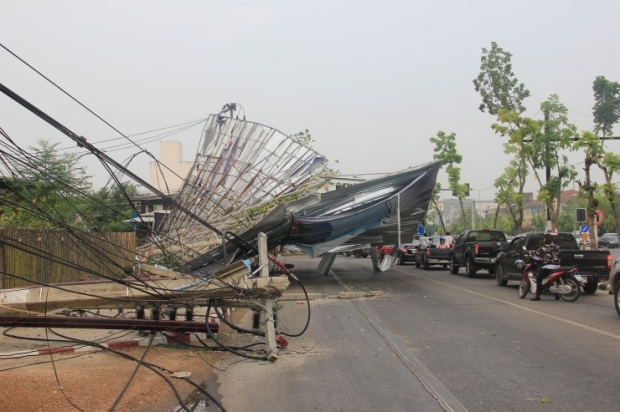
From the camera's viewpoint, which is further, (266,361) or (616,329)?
(616,329)

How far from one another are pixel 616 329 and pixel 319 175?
12.9m

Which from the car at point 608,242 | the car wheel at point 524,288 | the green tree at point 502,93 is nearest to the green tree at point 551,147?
the green tree at point 502,93

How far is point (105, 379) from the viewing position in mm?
6457

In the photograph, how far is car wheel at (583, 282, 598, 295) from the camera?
15.1 meters

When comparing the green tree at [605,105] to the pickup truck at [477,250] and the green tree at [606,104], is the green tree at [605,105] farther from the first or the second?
the pickup truck at [477,250]

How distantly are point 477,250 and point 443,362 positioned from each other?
575 inches

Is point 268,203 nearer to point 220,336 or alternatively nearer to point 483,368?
point 220,336

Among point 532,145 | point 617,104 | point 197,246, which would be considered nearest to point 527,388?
point 197,246

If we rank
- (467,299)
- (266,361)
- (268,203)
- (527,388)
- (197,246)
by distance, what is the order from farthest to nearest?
1. (268,203)
2. (197,246)
3. (467,299)
4. (266,361)
5. (527,388)

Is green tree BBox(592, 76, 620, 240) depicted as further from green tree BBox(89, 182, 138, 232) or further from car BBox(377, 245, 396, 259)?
green tree BBox(89, 182, 138, 232)

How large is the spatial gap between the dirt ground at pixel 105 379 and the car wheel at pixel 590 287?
37.6 ft

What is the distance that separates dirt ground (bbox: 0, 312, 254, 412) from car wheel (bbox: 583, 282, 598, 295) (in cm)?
1145

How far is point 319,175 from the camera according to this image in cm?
2077

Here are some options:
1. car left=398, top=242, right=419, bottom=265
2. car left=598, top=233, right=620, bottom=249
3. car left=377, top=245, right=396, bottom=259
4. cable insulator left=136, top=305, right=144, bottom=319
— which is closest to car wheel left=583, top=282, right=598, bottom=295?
car left=377, top=245, right=396, bottom=259
